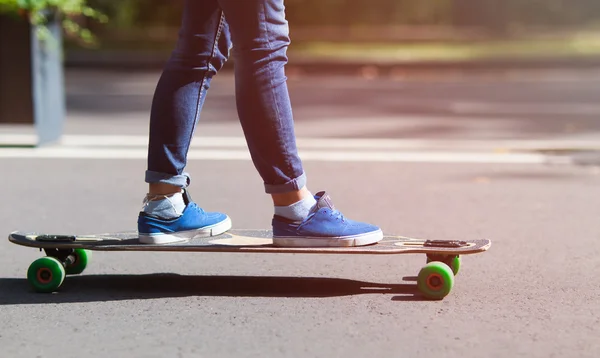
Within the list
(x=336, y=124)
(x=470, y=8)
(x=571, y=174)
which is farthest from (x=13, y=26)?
(x=470, y=8)

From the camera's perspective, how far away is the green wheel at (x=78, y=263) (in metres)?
4.30

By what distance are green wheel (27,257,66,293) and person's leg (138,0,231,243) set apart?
316mm

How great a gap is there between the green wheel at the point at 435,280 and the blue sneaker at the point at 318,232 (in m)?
0.27

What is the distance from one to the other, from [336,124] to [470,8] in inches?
869

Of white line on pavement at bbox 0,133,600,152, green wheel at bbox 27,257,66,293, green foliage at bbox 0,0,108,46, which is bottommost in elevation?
green wheel at bbox 27,257,66,293

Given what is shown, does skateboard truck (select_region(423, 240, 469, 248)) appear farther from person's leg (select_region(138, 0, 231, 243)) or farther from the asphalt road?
person's leg (select_region(138, 0, 231, 243))

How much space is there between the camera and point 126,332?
3.43 meters

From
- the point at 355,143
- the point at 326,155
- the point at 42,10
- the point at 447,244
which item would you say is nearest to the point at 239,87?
the point at 447,244

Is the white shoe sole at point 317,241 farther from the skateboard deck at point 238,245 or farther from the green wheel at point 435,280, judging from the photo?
the green wheel at point 435,280

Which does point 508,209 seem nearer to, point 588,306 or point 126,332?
point 588,306

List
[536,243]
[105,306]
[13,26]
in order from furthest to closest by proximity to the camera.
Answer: [13,26], [536,243], [105,306]

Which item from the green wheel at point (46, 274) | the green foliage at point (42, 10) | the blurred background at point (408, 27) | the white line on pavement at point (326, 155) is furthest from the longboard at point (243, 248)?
the blurred background at point (408, 27)

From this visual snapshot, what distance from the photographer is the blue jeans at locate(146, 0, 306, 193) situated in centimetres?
385

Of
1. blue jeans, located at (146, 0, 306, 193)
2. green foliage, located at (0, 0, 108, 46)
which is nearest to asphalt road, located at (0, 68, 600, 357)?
blue jeans, located at (146, 0, 306, 193)
